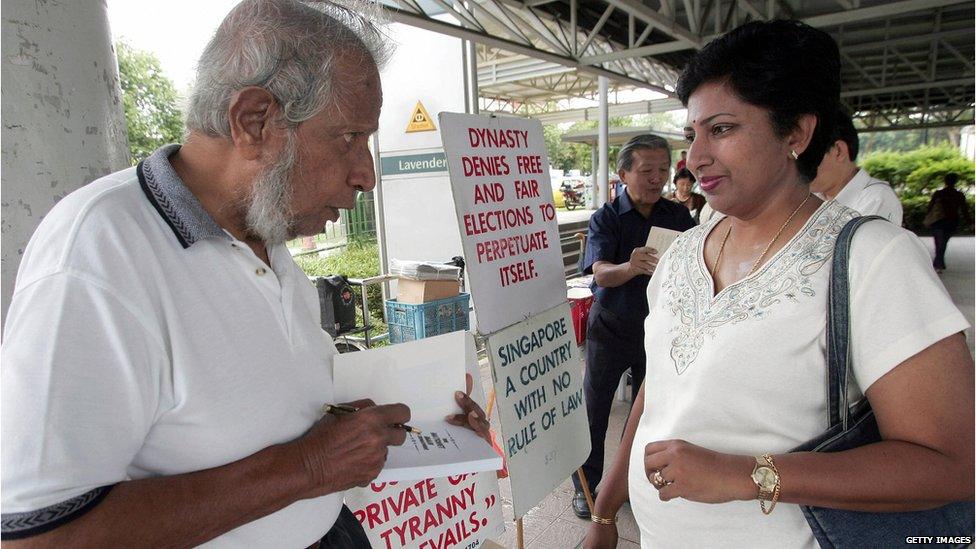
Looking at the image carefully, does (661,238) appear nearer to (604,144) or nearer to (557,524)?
(557,524)

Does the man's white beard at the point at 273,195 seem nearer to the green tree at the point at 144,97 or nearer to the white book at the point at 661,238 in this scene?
the white book at the point at 661,238

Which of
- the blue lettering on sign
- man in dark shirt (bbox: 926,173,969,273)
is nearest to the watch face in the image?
the blue lettering on sign

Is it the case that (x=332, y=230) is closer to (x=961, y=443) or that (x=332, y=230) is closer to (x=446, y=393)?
(x=446, y=393)

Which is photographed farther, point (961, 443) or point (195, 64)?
point (195, 64)

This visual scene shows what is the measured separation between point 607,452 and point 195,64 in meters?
2.86

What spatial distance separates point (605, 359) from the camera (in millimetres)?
2646

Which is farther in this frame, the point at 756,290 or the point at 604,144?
the point at 604,144

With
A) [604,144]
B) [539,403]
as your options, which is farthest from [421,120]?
[604,144]

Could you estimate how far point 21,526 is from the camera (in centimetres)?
64

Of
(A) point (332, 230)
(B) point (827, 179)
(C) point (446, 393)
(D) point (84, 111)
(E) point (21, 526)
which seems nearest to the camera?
(E) point (21, 526)

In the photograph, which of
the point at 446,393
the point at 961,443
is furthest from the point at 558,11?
the point at 961,443

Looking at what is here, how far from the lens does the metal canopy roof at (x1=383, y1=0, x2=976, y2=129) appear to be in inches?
227

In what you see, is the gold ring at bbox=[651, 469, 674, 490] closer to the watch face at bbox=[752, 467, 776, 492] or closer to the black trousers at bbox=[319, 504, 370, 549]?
the watch face at bbox=[752, 467, 776, 492]

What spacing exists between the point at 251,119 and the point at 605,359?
2092 millimetres
